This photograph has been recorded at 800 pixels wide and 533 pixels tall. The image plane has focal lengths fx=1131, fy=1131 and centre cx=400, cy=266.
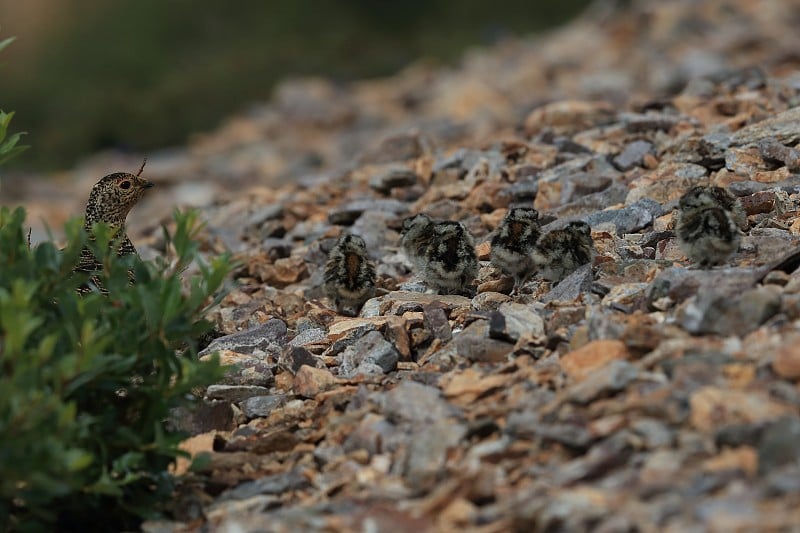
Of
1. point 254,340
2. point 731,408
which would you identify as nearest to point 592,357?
point 731,408

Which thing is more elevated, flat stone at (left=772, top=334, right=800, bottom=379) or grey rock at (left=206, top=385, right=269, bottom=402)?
flat stone at (left=772, top=334, right=800, bottom=379)

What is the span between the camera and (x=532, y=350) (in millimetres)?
7930

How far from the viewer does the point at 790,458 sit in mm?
5637

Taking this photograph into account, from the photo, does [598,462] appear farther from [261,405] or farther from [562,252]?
[562,252]

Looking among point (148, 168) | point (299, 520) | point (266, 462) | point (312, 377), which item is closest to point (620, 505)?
point (299, 520)

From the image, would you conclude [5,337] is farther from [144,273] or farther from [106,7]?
[106,7]

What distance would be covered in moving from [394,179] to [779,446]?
29.3 ft

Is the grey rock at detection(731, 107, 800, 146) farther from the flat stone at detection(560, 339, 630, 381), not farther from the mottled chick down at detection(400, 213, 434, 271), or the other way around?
the flat stone at detection(560, 339, 630, 381)

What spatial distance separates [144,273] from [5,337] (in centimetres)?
114

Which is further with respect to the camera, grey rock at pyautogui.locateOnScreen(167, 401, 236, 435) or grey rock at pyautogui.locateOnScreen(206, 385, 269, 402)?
grey rock at pyautogui.locateOnScreen(206, 385, 269, 402)

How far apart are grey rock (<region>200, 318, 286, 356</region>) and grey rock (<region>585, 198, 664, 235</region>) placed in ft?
10.6

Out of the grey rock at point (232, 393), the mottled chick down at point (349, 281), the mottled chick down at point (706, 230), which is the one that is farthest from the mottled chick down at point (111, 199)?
the mottled chick down at point (706, 230)

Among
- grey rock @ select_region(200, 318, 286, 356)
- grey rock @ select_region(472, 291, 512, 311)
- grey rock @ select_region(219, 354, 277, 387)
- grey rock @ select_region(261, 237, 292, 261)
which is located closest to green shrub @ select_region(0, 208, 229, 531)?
grey rock @ select_region(219, 354, 277, 387)

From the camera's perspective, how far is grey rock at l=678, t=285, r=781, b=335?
716cm
